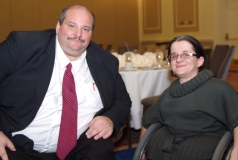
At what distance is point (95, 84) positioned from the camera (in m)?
1.97

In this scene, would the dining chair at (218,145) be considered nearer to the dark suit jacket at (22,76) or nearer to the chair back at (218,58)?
the dark suit jacket at (22,76)

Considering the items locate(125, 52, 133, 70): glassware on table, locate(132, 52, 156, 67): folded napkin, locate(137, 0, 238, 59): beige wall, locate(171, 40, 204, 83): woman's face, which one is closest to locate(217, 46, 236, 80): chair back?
locate(132, 52, 156, 67): folded napkin

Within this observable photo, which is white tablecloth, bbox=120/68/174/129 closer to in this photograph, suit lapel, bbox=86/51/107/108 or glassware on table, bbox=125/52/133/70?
glassware on table, bbox=125/52/133/70

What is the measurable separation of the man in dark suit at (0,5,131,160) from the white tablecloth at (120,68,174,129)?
137cm

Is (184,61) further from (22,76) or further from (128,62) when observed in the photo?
(128,62)

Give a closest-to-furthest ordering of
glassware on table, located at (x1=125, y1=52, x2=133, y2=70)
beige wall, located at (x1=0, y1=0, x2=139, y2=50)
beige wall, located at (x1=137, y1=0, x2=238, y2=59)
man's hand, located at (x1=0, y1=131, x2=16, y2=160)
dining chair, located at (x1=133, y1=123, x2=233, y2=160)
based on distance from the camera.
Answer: dining chair, located at (x1=133, y1=123, x2=233, y2=160)
man's hand, located at (x1=0, y1=131, x2=16, y2=160)
glassware on table, located at (x1=125, y1=52, x2=133, y2=70)
beige wall, located at (x1=137, y1=0, x2=238, y2=59)
beige wall, located at (x1=0, y1=0, x2=139, y2=50)

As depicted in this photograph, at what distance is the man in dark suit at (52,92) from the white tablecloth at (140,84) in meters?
1.37

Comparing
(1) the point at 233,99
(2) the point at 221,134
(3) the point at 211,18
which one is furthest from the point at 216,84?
(3) the point at 211,18

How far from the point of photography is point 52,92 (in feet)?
6.05

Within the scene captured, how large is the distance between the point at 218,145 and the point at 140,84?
6.56ft

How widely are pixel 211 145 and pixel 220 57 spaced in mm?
2696

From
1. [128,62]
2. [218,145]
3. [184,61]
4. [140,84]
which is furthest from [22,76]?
[128,62]

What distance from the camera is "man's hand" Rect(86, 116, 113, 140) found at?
185cm

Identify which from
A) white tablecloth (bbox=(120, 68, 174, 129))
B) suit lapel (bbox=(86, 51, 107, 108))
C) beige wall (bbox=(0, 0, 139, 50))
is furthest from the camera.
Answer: beige wall (bbox=(0, 0, 139, 50))
